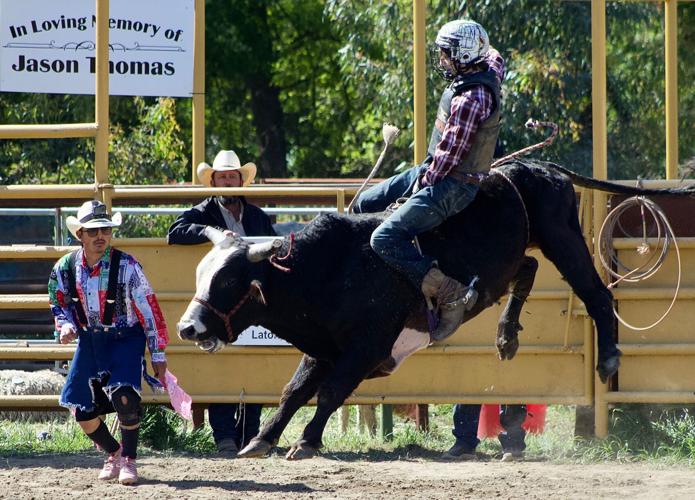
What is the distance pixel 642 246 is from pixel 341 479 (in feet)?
8.82

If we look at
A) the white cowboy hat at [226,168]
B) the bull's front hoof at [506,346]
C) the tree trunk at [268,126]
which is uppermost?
the tree trunk at [268,126]

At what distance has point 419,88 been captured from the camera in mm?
9102

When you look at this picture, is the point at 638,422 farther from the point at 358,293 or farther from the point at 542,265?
the point at 358,293

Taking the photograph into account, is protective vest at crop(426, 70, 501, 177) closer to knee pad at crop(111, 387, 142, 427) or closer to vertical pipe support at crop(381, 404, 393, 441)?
knee pad at crop(111, 387, 142, 427)

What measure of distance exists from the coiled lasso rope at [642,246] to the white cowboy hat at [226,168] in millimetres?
2574

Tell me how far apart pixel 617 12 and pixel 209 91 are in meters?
10.2

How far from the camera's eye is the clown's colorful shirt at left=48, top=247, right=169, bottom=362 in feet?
25.8

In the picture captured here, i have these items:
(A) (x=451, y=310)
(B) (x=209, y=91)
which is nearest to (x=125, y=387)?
(A) (x=451, y=310)

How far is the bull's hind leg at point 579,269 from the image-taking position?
25.1ft

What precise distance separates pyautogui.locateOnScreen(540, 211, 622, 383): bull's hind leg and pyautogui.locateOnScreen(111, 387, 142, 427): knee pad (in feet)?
8.90

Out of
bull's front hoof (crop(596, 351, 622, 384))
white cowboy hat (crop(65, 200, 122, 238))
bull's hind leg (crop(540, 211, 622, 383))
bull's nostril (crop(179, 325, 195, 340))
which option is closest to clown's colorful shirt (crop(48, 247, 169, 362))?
white cowboy hat (crop(65, 200, 122, 238))

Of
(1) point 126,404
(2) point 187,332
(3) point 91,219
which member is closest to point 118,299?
(3) point 91,219

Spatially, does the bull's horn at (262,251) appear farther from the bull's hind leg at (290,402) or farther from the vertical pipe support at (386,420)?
the vertical pipe support at (386,420)

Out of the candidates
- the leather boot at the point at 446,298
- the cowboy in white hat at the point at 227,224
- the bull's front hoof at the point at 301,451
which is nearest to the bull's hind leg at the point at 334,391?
the bull's front hoof at the point at 301,451
